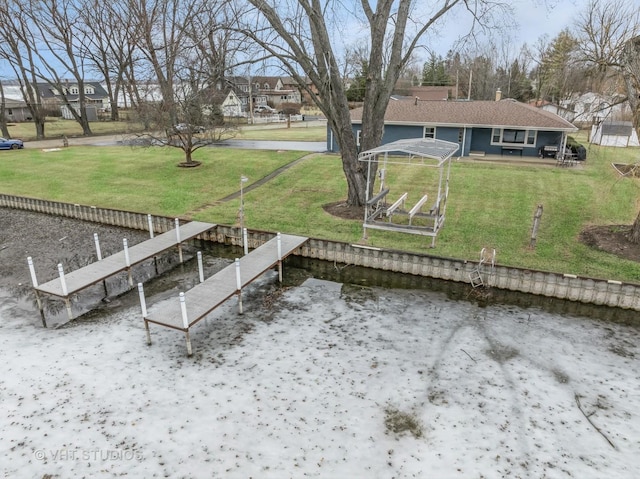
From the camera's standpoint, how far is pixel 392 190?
20.7 metres

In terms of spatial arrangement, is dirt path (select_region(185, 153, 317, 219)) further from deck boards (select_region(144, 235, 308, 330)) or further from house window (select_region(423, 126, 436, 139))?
house window (select_region(423, 126, 436, 139))

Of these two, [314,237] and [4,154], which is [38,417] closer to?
[314,237]

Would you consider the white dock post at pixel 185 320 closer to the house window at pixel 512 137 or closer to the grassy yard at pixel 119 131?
the house window at pixel 512 137

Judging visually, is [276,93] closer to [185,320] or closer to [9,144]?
[9,144]

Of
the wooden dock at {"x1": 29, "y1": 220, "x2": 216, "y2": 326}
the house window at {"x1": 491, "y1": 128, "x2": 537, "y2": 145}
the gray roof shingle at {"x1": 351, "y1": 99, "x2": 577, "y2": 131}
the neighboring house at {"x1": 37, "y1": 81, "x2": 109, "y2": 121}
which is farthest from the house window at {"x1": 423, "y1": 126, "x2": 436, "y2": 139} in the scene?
the neighboring house at {"x1": 37, "y1": 81, "x2": 109, "y2": 121}

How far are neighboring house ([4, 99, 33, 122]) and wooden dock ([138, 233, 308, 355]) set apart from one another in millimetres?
55775

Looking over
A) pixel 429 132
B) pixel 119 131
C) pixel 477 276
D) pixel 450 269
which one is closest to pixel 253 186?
pixel 450 269

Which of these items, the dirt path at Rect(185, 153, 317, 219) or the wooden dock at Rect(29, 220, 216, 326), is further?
the dirt path at Rect(185, 153, 317, 219)

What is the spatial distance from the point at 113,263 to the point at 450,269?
1014 centimetres

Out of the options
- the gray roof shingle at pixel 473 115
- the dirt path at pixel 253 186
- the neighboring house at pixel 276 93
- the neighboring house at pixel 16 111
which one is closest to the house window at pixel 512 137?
the gray roof shingle at pixel 473 115

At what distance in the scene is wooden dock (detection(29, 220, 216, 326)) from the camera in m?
10.9

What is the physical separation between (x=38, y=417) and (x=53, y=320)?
4.03m

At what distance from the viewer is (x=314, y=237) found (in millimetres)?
14633

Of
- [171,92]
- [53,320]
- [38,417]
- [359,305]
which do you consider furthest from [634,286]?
[171,92]
